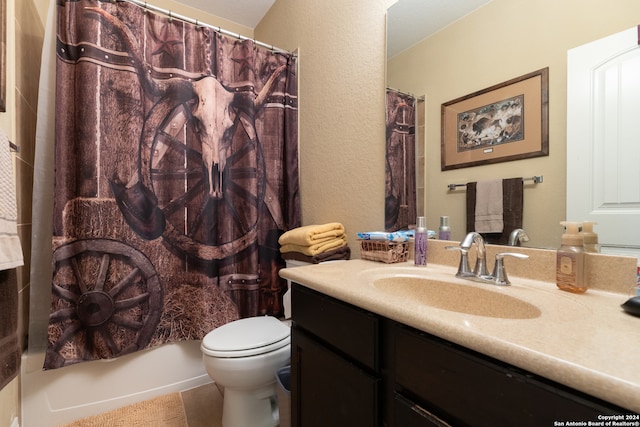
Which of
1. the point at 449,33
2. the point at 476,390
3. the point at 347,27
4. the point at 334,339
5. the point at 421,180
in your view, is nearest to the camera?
the point at 476,390

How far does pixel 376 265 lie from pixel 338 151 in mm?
718

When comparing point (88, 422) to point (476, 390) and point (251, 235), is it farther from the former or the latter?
point (476, 390)

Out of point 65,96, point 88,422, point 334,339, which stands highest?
point 65,96

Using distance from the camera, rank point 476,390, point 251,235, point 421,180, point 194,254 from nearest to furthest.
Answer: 1. point 476,390
2. point 421,180
3. point 194,254
4. point 251,235

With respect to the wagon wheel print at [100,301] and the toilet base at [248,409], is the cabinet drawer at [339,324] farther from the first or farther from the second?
the wagon wheel print at [100,301]

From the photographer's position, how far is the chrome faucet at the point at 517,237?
0.86m

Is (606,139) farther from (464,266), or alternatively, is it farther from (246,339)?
(246,339)

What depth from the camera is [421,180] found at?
116 cm

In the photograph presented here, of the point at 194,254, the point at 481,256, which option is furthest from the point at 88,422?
the point at 481,256

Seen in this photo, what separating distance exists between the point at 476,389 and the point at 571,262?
474 mm

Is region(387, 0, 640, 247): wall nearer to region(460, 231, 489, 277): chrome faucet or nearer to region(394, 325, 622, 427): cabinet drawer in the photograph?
region(460, 231, 489, 277): chrome faucet

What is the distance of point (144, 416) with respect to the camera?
1.36 m

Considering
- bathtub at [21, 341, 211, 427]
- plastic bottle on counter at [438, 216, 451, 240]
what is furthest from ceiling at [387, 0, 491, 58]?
bathtub at [21, 341, 211, 427]

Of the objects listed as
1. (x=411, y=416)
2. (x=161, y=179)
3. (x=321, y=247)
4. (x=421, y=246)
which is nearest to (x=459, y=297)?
(x=421, y=246)
